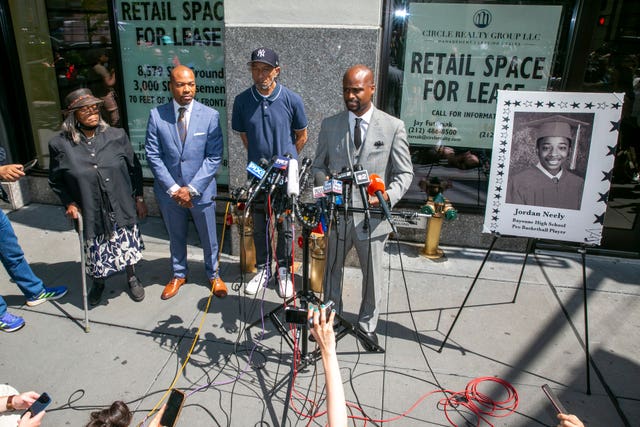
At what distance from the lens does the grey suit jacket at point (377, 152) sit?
3783 millimetres

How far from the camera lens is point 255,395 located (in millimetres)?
3674

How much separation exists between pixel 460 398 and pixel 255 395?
5.35 feet

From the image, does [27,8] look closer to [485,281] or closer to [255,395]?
[255,395]

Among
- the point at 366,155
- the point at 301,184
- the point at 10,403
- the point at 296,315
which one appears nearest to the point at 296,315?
the point at 296,315

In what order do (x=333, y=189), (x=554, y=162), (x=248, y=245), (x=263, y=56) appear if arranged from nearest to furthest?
(x=333, y=189) → (x=554, y=162) → (x=263, y=56) → (x=248, y=245)

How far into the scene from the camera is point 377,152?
3.80 metres

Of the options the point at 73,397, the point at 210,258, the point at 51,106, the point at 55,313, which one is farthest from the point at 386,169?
the point at 51,106

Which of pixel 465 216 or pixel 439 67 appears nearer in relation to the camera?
pixel 439 67

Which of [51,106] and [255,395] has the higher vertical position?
[51,106]

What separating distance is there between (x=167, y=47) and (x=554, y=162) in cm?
523

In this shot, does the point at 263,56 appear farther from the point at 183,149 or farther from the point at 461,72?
the point at 461,72

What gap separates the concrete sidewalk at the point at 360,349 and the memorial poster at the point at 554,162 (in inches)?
46.7

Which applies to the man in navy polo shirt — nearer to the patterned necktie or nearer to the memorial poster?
the patterned necktie

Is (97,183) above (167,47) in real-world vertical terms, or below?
below
